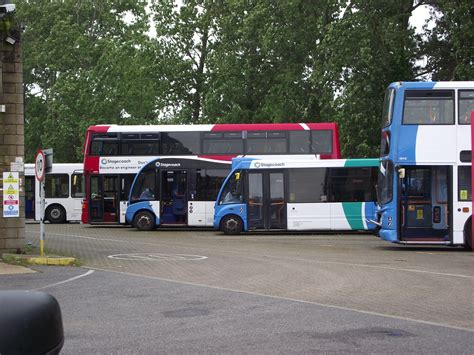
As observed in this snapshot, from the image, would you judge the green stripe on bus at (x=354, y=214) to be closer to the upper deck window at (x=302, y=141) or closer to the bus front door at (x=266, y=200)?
the bus front door at (x=266, y=200)

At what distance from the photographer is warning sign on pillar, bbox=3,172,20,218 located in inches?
717

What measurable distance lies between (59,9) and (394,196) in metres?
41.0

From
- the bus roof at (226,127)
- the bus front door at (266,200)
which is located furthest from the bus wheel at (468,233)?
the bus roof at (226,127)

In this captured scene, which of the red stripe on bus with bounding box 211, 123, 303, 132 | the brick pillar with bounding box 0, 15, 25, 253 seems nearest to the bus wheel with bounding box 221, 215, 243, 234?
the red stripe on bus with bounding box 211, 123, 303, 132

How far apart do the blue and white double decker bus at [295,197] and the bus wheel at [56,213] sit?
44.9ft

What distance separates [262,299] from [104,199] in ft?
72.8

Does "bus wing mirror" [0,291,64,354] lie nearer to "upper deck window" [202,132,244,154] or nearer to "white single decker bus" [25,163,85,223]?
"upper deck window" [202,132,244,154]

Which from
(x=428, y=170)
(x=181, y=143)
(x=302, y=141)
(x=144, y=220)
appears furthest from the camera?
(x=181, y=143)

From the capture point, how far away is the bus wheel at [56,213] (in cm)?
3956

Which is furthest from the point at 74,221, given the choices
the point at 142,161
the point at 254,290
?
the point at 254,290

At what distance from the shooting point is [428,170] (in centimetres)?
2103

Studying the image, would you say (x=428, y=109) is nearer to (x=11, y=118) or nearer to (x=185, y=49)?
(x=11, y=118)

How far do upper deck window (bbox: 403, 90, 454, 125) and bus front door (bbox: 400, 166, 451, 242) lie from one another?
1.37 m

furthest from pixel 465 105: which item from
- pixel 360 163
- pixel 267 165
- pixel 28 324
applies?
pixel 28 324
